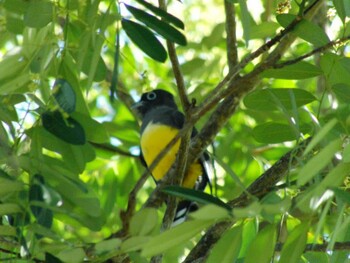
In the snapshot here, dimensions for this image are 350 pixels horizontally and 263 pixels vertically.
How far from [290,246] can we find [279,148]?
3337mm

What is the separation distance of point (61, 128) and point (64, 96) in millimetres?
146

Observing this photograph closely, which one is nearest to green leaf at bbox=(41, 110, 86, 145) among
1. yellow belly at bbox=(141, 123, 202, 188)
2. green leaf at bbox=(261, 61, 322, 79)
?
green leaf at bbox=(261, 61, 322, 79)

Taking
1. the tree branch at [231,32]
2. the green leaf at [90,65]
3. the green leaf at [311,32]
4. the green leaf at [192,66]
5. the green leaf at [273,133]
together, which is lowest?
the green leaf at [273,133]

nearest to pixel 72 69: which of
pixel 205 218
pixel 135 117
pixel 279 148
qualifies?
pixel 205 218

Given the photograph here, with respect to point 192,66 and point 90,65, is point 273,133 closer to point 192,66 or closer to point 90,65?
point 90,65

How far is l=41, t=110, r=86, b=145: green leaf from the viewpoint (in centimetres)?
277

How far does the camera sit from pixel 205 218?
207 centimetres

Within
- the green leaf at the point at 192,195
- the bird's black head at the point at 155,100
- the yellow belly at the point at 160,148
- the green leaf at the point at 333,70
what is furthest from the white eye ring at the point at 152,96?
the green leaf at the point at 192,195

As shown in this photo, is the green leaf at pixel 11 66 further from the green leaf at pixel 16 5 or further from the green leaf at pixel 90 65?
the green leaf at pixel 16 5

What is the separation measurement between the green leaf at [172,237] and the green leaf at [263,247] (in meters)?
0.38

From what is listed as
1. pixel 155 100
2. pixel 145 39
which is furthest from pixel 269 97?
pixel 155 100

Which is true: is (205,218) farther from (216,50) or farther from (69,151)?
(216,50)

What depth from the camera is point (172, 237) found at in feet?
7.05

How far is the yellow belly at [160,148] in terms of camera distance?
18.6 feet
